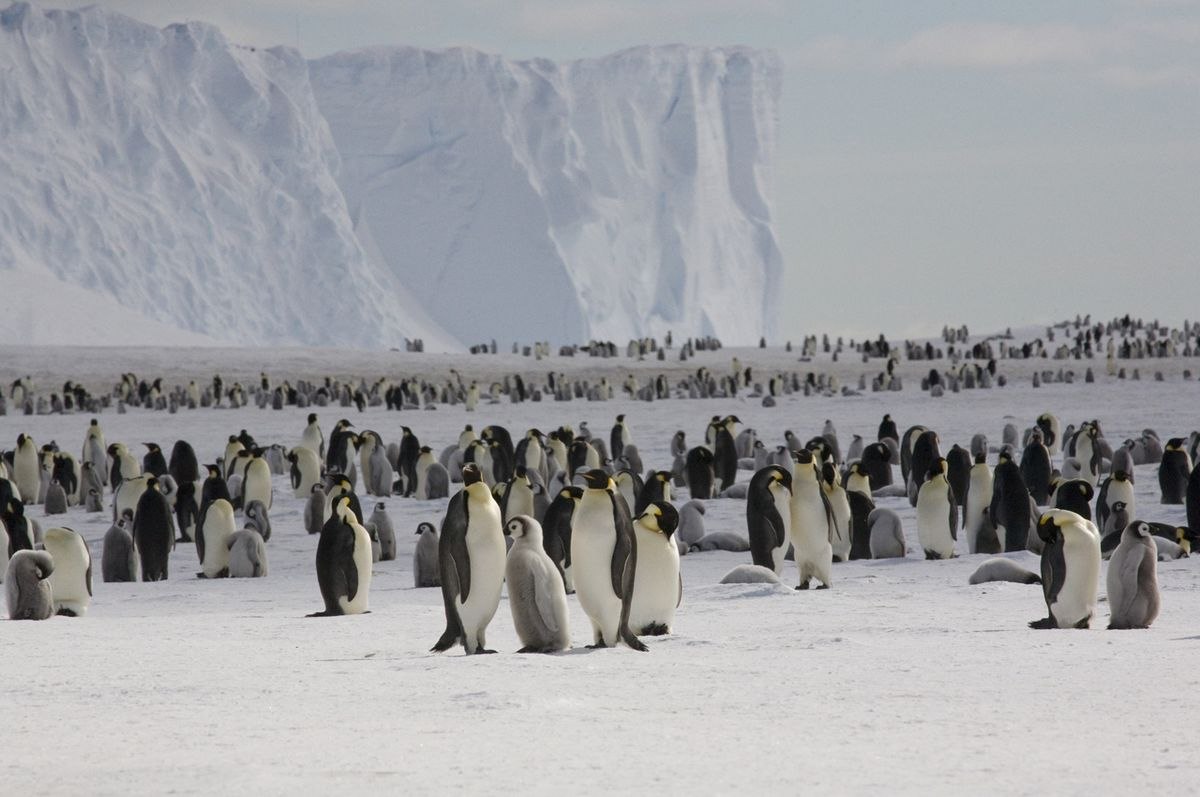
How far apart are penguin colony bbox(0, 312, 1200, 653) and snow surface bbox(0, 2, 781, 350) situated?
161ft

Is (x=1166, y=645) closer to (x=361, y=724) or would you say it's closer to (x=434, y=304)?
(x=361, y=724)

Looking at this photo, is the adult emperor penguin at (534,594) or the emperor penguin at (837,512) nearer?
the adult emperor penguin at (534,594)

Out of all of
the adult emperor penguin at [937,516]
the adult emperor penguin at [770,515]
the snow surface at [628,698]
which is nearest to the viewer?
the snow surface at [628,698]

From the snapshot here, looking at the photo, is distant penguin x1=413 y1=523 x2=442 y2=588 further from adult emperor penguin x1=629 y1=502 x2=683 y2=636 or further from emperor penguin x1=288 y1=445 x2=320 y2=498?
emperor penguin x1=288 y1=445 x2=320 y2=498

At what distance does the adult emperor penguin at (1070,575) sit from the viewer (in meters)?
6.84

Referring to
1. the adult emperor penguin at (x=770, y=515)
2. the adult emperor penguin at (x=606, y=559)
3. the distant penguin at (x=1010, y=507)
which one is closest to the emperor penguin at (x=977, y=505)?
the distant penguin at (x=1010, y=507)

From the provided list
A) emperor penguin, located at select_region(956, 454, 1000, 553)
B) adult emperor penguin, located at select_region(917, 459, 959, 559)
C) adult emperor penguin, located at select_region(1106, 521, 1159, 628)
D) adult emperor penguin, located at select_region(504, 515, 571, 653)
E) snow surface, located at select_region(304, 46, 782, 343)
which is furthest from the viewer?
snow surface, located at select_region(304, 46, 782, 343)

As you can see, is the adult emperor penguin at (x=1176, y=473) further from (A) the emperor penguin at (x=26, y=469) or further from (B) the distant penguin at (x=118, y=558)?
(A) the emperor penguin at (x=26, y=469)

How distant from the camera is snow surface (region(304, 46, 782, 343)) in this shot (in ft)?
248

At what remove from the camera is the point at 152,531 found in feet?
34.9

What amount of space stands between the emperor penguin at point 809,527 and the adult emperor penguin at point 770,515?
0.33m

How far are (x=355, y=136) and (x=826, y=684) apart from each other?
7691 cm

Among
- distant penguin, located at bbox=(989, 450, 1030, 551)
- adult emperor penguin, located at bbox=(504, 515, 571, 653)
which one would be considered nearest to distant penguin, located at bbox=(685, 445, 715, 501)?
distant penguin, located at bbox=(989, 450, 1030, 551)

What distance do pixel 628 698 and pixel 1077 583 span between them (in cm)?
261
